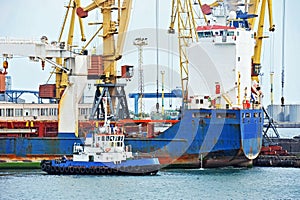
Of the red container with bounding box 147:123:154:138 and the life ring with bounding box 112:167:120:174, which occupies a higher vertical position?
the red container with bounding box 147:123:154:138

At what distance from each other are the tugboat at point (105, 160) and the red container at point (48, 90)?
10.6m

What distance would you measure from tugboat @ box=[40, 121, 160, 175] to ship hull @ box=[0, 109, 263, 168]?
4200mm

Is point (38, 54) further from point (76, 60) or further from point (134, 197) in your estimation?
point (134, 197)

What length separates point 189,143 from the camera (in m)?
59.8

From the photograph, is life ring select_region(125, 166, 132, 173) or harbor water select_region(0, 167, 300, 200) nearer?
harbor water select_region(0, 167, 300, 200)

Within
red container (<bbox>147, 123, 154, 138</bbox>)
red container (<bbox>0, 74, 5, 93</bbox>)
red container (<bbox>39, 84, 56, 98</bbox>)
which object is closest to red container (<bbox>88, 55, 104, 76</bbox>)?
red container (<bbox>39, 84, 56, 98</bbox>)

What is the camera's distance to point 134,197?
47.2 m

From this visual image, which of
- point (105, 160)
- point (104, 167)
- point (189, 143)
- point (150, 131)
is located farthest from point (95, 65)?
point (104, 167)

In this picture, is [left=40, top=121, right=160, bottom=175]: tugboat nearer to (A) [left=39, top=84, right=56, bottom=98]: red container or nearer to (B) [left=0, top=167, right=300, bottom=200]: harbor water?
(B) [left=0, top=167, right=300, bottom=200]: harbor water

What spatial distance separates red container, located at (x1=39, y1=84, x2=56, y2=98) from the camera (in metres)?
64.9

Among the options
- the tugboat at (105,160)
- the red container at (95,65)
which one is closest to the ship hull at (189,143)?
the tugboat at (105,160)

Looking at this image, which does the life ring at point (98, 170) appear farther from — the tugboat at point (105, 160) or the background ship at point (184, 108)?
the background ship at point (184, 108)

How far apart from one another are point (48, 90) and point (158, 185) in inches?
653

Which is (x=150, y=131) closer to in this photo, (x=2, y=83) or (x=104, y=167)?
(x=104, y=167)
